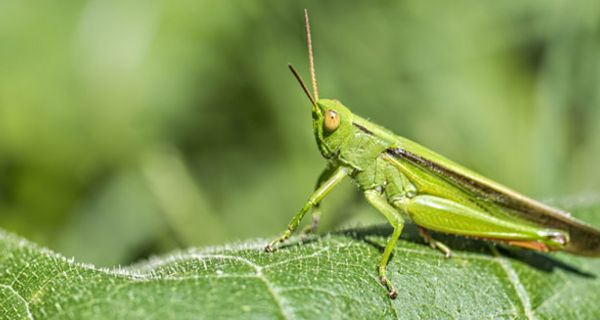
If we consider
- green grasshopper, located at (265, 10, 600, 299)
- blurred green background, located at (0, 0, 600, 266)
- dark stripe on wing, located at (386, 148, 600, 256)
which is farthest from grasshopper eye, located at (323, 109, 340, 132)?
blurred green background, located at (0, 0, 600, 266)

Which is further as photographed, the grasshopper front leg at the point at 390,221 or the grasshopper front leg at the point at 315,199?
the grasshopper front leg at the point at 315,199

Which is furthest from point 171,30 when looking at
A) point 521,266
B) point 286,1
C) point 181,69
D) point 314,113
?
point 521,266

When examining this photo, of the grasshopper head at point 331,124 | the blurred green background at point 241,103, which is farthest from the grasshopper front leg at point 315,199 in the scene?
the blurred green background at point 241,103

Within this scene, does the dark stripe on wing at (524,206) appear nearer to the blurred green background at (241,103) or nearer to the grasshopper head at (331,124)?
the grasshopper head at (331,124)

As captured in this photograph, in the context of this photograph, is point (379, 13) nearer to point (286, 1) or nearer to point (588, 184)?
point (286, 1)

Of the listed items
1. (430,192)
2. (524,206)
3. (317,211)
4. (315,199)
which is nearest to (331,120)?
(315,199)

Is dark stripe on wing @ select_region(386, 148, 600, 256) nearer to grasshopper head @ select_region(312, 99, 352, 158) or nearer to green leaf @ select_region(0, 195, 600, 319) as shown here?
green leaf @ select_region(0, 195, 600, 319)
